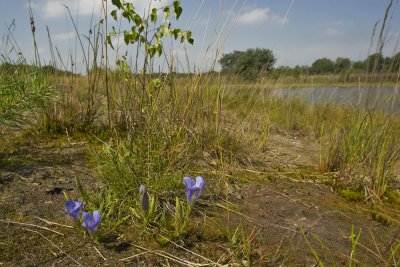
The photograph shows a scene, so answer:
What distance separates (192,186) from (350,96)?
3705mm

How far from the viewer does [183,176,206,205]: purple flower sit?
4.40 feet

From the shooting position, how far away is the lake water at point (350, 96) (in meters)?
2.42

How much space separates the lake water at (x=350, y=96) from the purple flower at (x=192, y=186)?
5.18 ft

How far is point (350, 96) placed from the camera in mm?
4348

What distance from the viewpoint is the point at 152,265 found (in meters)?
1.26

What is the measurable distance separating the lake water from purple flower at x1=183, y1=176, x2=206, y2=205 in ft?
5.18

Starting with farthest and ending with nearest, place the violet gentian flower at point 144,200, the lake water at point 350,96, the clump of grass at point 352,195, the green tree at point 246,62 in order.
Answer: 1. the green tree at point 246,62
2. the lake water at point 350,96
3. the clump of grass at point 352,195
4. the violet gentian flower at point 144,200

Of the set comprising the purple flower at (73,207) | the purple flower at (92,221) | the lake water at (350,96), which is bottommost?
the purple flower at (92,221)

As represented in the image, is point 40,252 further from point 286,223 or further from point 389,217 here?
point 389,217

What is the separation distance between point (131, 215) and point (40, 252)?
16.0 inches

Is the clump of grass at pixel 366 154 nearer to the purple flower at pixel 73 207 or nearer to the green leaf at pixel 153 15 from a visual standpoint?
the green leaf at pixel 153 15

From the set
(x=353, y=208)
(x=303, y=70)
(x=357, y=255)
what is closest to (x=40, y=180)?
(x=357, y=255)

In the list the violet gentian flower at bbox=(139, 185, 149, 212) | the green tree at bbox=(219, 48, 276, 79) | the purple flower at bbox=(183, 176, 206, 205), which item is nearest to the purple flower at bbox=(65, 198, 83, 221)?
the violet gentian flower at bbox=(139, 185, 149, 212)

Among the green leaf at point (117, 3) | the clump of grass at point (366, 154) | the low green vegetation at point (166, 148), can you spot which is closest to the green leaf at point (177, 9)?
the low green vegetation at point (166, 148)
